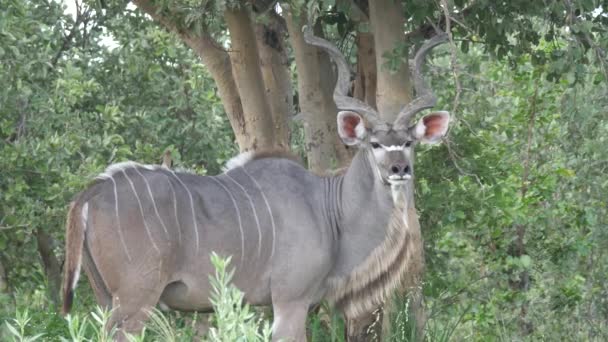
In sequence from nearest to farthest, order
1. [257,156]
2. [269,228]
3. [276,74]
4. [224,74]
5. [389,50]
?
[269,228] → [389,50] → [257,156] → [224,74] → [276,74]

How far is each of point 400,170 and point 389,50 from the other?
1.95 ft

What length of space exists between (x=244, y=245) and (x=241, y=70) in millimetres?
1086

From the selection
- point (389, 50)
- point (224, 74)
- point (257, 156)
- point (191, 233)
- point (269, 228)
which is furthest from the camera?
point (224, 74)

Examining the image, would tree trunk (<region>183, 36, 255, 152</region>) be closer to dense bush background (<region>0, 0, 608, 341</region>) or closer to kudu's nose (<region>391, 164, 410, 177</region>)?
dense bush background (<region>0, 0, 608, 341</region>)

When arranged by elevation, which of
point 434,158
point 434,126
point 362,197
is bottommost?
point 362,197

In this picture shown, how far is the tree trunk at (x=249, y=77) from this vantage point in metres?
5.88

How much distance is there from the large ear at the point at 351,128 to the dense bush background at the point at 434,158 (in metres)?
0.57

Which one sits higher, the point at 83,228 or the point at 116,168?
the point at 116,168

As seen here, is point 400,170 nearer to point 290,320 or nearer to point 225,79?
point 290,320

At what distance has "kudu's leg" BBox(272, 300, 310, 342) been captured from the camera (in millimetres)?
5066

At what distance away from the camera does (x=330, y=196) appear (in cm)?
543

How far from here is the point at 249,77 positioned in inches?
231

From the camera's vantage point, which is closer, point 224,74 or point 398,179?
point 398,179

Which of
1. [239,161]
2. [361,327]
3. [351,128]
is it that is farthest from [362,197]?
[361,327]
